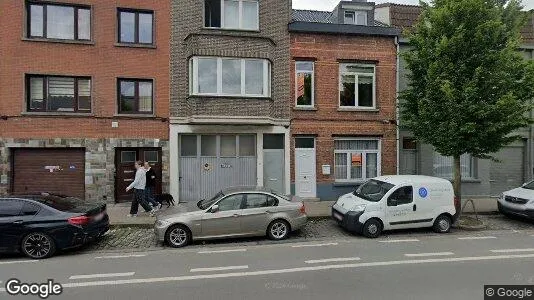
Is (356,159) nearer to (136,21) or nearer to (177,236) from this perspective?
(177,236)

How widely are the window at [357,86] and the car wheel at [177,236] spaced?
29.7 ft

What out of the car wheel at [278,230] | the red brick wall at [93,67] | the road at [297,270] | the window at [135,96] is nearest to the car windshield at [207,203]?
the road at [297,270]

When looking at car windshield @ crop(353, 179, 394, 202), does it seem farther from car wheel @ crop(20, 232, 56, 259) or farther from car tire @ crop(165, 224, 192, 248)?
car wheel @ crop(20, 232, 56, 259)

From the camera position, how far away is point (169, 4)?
45.4ft

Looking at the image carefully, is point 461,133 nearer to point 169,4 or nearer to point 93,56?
point 169,4

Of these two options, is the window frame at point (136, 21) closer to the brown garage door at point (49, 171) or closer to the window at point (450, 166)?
the brown garage door at point (49, 171)

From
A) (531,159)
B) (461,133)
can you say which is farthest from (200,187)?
(531,159)

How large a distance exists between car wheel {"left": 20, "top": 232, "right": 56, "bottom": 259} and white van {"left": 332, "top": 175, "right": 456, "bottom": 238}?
23.7ft

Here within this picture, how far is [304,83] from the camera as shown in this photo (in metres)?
14.8

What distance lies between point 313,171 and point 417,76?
17.9 feet

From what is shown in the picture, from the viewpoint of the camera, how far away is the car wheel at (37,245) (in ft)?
25.4

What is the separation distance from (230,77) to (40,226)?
27.2ft

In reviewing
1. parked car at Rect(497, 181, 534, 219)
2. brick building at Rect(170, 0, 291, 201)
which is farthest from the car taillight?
parked car at Rect(497, 181, 534, 219)

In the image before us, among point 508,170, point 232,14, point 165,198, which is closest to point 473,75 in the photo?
point 508,170
